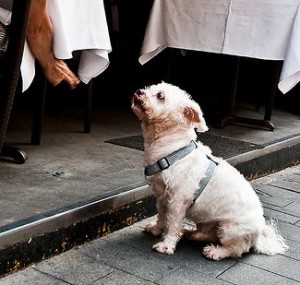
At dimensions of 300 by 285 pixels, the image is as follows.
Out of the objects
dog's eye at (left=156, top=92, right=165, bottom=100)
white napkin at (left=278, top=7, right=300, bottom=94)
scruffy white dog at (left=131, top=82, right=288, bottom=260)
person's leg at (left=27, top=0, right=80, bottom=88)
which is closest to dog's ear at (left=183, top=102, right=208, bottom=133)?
scruffy white dog at (left=131, top=82, right=288, bottom=260)

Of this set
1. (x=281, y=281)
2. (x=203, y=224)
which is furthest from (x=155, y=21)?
(x=281, y=281)

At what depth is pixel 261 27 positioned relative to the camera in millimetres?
4730

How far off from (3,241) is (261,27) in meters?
3.20

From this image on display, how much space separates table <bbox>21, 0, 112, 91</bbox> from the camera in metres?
3.17

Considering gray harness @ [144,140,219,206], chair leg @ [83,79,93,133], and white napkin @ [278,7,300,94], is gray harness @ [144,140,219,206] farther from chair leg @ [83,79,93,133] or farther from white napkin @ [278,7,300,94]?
white napkin @ [278,7,300,94]

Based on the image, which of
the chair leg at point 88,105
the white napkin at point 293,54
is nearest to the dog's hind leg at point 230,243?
the chair leg at point 88,105

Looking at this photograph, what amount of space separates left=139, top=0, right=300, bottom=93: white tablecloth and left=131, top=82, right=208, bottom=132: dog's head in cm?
224

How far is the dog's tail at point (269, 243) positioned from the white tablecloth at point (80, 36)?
4.89 feet

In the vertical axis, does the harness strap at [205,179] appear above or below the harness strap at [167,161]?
below

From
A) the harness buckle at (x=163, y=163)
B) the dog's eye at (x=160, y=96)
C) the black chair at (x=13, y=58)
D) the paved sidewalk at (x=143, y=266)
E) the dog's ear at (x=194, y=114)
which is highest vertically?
the black chair at (x=13, y=58)

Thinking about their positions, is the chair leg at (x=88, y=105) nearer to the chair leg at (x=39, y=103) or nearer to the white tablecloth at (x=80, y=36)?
the white tablecloth at (x=80, y=36)

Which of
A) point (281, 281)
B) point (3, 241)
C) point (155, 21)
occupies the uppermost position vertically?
point (155, 21)

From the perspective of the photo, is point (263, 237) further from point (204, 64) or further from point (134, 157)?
point (204, 64)

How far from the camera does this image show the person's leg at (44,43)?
308 centimetres
